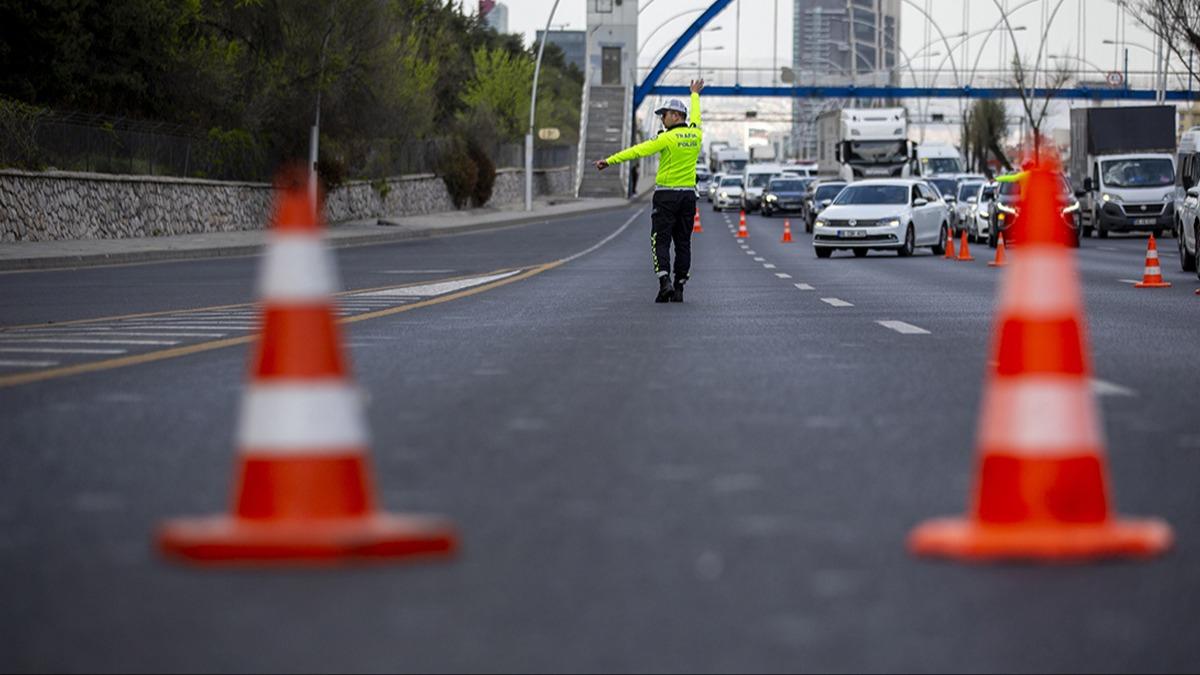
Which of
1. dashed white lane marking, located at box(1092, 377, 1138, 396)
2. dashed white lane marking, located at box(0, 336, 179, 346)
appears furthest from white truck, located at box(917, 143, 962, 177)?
dashed white lane marking, located at box(1092, 377, 1138, 396)

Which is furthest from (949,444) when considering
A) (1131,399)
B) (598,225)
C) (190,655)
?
(598,225)

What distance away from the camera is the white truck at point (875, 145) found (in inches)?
2795

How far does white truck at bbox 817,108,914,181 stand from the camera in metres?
71.0

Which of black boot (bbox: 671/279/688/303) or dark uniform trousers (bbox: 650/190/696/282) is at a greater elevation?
dark uniform trousers (bbox: 650/190/696/282)

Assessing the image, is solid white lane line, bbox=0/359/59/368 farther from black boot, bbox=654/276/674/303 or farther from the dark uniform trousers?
the dark uniform trousers

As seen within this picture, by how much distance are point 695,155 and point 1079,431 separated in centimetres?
1384

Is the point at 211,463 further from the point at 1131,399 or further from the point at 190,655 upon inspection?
the point at 1131,399

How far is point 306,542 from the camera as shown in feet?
15.3

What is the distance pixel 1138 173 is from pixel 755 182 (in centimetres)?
3636

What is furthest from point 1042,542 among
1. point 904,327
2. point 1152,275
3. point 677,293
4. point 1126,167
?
point 1126,167

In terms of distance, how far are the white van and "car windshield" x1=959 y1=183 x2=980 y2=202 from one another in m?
28.3

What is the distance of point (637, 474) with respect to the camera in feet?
21.8

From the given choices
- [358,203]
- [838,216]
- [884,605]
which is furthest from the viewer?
[358,203]

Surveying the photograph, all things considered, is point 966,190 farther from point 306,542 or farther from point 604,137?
point 604,137
